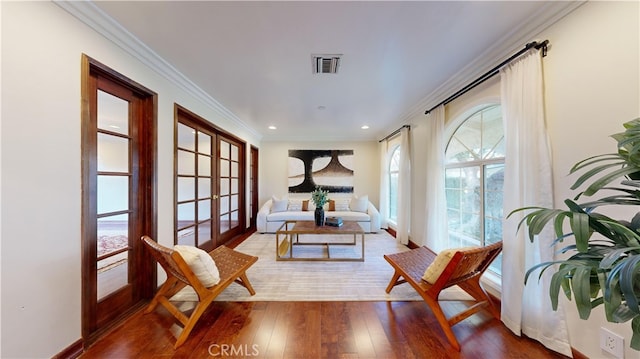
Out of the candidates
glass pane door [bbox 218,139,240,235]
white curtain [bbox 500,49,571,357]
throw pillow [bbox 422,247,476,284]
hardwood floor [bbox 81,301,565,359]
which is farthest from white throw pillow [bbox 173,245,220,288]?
white curtain [bbox 500,49,571,357]

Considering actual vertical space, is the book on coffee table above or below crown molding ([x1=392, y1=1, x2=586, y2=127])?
below

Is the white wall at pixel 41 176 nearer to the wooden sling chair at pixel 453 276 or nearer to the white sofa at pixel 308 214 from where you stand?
the wooden sling chair at pixel 453 276

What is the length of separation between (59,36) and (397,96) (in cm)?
316

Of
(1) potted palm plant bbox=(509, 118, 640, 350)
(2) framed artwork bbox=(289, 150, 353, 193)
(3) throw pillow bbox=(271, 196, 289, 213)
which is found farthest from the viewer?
(2) framed artwork bbox=(289, 150, 353, 193)

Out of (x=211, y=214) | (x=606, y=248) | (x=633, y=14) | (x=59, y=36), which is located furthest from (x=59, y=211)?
(x=633, y=14)

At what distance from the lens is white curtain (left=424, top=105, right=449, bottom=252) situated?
2.75m

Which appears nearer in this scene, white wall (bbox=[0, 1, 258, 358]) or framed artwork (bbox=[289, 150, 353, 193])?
white wall (bbox=[0, 1, 258, 358])

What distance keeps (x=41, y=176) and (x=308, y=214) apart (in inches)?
159

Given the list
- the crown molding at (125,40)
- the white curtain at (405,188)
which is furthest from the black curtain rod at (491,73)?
the crown molding at (125,40)

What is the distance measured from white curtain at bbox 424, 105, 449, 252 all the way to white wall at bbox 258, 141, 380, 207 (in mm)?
3021

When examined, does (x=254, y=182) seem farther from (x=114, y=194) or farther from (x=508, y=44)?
(x=508, y=44)

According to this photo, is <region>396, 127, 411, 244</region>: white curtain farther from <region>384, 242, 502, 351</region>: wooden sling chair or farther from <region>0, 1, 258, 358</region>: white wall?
<region>0, 1, 258, 358</region>: white wall

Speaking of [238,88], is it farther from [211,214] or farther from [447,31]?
[447,31]

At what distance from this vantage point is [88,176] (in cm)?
156
